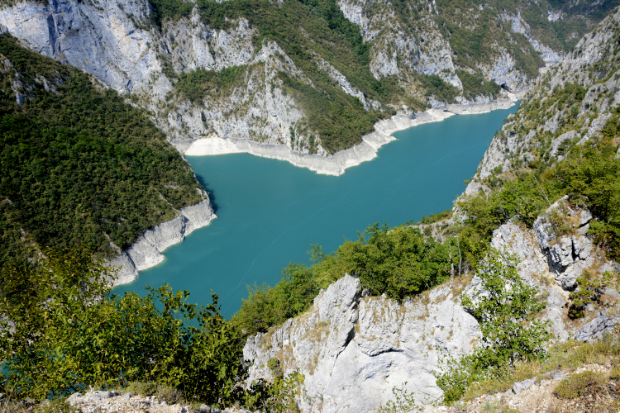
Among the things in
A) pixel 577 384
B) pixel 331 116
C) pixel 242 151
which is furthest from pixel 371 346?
pixel 242 151

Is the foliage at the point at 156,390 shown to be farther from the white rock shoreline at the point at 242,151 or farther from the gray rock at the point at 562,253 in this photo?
the gray rock at the point at 562,253

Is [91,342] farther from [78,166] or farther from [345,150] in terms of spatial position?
[345,150]

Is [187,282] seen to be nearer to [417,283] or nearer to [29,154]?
[29,154]

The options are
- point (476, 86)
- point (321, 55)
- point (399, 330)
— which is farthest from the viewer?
point (476, 86)

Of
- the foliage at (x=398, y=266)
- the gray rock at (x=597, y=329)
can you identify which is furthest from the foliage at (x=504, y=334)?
the foliage at (x=398, y=266)

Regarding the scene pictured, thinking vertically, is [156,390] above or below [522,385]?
above

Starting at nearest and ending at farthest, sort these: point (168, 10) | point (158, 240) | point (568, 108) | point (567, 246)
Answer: point (567, 246) → point (568, 108) → point (158, 240) → point (168, 10)

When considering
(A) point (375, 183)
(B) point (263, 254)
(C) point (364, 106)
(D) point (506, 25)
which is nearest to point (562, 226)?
(B) point (263, 254)

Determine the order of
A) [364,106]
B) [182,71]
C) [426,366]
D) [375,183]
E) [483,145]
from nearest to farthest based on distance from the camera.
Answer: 1. [426,366]
2. [375,183]
3. [483,145]
4. [364,106]
5. [182,71]
